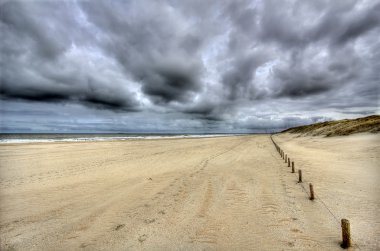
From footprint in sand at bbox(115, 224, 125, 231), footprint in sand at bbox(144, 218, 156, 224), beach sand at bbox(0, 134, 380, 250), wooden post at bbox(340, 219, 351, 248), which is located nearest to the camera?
wooden post at bbox(340, 219, 351, 248)

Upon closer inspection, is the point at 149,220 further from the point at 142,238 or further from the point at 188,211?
the point at 188,211

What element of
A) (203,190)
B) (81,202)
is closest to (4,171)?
(81,202)

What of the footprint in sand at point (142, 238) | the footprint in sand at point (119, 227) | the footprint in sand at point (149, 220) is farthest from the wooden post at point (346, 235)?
the footprint in sand at point (119, 227)

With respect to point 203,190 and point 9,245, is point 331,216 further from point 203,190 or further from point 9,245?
point 9,245

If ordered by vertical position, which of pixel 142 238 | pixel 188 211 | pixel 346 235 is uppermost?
pixel 346 235

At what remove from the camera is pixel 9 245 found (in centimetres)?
562

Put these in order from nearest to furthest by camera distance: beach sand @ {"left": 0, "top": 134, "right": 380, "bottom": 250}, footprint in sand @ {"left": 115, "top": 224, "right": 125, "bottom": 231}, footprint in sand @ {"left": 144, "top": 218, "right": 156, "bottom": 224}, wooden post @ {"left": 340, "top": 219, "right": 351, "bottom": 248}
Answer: wooden post @ {"left": 340, "top": 219, "right": 351, "bottom": 248}, beach sand @ {"left": 0, "top": 134, "right": 380, "bottom": 250}, footprint in sand @ {"left": 115, "top": 224, "right": 125, "bottom": 231}, footprint in sand @ {"left": 144, "top": 218, "right": 156, "bottom": 224}

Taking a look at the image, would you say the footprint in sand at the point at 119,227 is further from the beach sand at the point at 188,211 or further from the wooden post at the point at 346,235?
the wooden post at the point at 346,235

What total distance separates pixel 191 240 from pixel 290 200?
479cm

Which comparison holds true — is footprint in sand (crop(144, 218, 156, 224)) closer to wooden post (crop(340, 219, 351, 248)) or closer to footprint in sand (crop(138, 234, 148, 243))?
footprint in sand (crop(138, 234, 148, 243))

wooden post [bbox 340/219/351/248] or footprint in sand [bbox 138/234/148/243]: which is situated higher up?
wooden post [bbox 340/219/351/248]

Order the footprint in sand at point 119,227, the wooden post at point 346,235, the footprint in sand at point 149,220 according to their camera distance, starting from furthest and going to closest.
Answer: the footprint in sand at point 149,220 → the footprint in sand at point 119,227 → the wooden post at point 346,235

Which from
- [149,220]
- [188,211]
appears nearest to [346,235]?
[188,211]

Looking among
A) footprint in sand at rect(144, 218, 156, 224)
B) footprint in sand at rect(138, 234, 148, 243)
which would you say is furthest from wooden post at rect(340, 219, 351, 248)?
footprint in sand at rect(144, 218, 156, 224)
